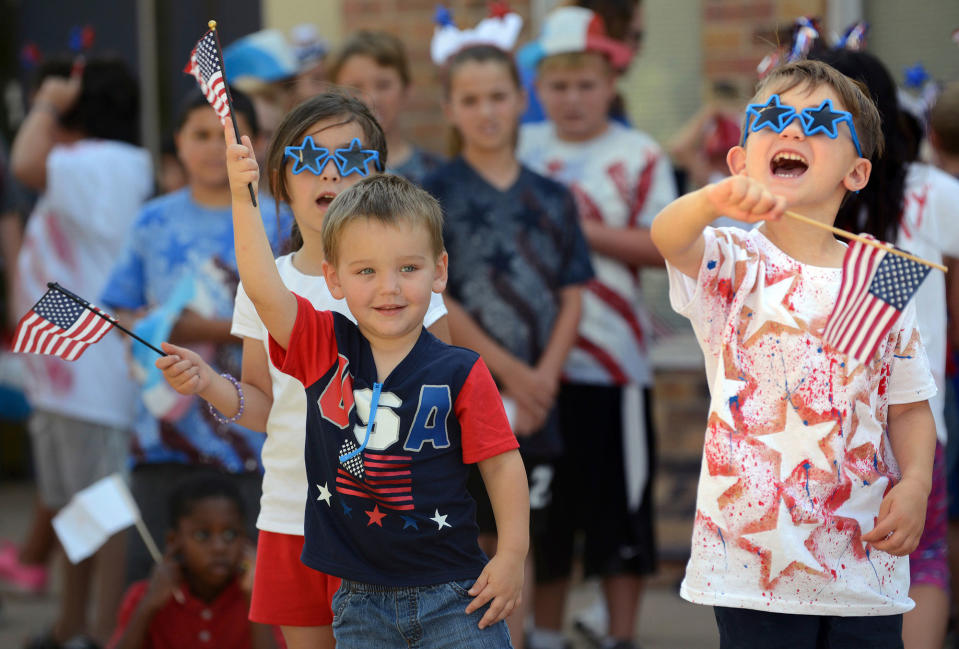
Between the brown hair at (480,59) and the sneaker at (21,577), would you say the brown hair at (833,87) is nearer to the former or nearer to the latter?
the brown hair at (480,59)

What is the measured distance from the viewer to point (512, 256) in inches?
163

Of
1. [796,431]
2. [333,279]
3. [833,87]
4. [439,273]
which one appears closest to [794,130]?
[833,87]

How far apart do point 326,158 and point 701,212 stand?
3.26ft

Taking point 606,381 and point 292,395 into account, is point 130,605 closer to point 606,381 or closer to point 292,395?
point 292,395

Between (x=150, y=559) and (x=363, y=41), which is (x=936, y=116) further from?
(x=150, y=559)

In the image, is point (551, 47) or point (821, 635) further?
point (551, 47)

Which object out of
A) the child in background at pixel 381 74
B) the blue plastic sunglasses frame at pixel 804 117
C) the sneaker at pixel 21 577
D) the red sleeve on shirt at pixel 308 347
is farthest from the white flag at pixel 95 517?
the blue plastic sunglasses frame at pixel 804 117

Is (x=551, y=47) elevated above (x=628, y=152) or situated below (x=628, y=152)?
above

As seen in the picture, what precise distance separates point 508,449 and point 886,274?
79cm

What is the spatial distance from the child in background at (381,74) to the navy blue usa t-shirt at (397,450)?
211 cm

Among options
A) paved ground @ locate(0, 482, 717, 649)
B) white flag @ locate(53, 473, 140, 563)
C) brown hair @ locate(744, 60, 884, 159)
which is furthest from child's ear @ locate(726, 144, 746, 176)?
paved ground @ locate(0, 482, 717, 649)

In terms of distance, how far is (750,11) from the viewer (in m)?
5.71

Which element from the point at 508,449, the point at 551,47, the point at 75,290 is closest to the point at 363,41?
the point at 551,47

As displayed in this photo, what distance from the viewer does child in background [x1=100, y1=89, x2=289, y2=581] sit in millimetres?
3963
